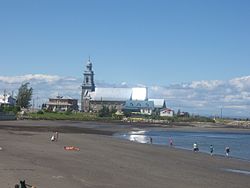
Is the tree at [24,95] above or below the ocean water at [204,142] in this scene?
above

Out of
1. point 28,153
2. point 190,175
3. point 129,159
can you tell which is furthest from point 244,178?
point 28,153

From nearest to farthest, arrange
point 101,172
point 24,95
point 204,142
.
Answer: point 101,172
point 204,142
point 24,95

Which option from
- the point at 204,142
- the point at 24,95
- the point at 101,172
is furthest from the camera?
the point at 24,95

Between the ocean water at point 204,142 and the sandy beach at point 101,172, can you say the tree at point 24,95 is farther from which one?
the sandy beach at point 101,172

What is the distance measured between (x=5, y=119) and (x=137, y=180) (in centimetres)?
9008

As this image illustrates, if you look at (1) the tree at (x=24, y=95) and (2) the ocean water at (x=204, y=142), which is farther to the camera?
(1) the tree at (x=24, y=95)

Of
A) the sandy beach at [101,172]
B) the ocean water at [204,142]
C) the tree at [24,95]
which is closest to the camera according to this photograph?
the sandy beach at [101,172]

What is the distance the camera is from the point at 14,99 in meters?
196

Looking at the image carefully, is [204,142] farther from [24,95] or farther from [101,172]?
[24,95]

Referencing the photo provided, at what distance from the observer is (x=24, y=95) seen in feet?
582

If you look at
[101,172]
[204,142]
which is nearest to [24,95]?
[204,142]

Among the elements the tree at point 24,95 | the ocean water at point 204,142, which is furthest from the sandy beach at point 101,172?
the tree at point 24,95

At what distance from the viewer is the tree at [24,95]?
578 feet

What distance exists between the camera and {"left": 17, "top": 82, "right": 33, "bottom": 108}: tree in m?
176
